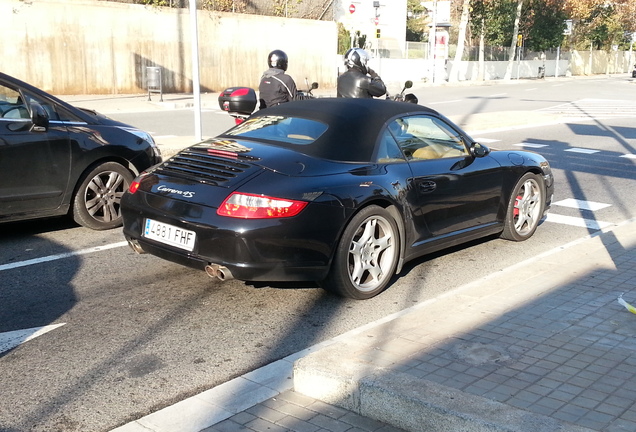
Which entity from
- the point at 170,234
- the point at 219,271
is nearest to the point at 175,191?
the point at 170,234

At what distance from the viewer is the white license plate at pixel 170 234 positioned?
5359 millimetres

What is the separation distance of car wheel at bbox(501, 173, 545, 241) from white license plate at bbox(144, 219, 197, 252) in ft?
11.0

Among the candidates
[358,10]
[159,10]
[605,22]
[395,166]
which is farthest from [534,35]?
[395,166]

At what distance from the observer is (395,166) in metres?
6.12

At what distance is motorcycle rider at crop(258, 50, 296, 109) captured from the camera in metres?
9.75

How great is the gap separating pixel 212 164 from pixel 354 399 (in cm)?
244

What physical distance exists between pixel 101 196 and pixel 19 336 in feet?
10.0

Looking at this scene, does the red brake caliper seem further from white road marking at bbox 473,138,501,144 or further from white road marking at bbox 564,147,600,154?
white road marking at bbox 473,138,501,144

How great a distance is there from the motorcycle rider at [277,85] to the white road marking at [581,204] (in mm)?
3688

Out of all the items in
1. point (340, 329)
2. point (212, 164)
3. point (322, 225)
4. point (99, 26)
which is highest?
point (99, 26)

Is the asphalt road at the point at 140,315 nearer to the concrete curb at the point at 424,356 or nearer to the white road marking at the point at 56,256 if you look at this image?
the white road marking at the point at 56,256

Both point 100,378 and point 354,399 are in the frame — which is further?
point 100,378

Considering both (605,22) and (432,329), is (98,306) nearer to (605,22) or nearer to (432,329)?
(432,329)

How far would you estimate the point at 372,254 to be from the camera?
580 cm
